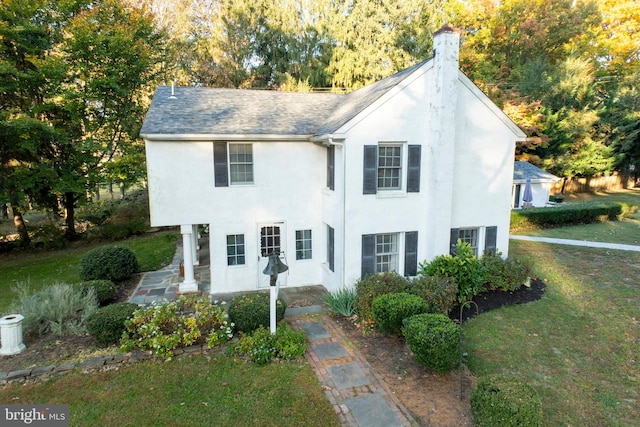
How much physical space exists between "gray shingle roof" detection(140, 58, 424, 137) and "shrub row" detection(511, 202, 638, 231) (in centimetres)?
1400

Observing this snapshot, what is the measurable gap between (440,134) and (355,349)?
6774 millimetres

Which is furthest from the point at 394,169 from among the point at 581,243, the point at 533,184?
the point at 533,184

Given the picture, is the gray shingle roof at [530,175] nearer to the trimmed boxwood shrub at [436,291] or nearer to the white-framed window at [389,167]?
the white-framed window at [389,167]

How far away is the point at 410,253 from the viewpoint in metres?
11.6

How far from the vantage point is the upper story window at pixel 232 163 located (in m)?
11.5

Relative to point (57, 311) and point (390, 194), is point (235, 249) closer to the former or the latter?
point (57, 311)

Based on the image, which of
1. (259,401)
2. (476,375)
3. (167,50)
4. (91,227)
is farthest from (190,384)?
(167,50)

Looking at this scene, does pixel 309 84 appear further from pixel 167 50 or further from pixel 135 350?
pixel 135 350

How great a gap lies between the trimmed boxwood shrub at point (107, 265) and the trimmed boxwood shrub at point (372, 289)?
28.8ft

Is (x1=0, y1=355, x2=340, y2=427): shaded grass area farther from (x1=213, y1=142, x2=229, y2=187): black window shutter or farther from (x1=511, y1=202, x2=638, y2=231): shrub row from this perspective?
(x1=511, y1=202, x2=638, y2=231): shrub row

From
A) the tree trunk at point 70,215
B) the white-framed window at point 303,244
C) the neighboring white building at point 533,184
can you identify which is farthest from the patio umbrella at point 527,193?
the tree trunk at point 70,215

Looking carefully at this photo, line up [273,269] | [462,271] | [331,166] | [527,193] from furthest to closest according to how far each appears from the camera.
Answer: [527,193], [331,166], [462,271], [273,269]

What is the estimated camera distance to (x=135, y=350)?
7961mm

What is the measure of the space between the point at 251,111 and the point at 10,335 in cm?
929
